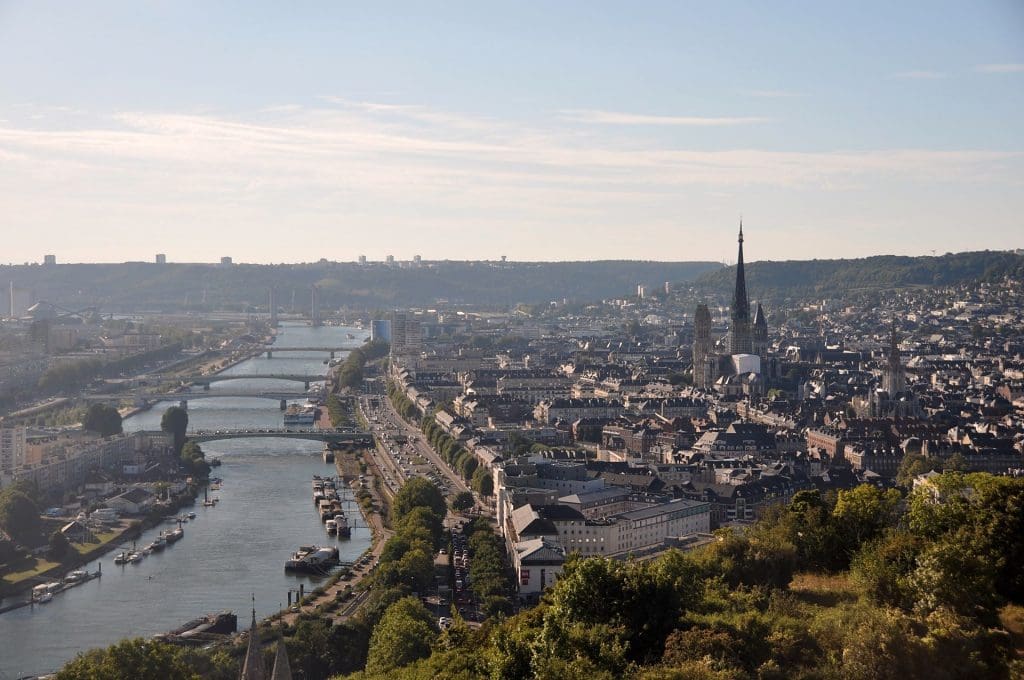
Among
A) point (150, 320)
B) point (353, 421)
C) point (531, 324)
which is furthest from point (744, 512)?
point (150, 320)

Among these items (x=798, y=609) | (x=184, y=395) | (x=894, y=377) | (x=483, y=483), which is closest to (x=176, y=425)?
(x=483, y=483)

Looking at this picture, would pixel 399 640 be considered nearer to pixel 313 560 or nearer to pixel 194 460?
pixel 313 560

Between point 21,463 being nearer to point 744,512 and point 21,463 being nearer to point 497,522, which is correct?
point 497,522

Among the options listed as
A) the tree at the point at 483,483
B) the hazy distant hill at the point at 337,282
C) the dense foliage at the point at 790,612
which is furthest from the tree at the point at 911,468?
the hazy distant hill at the point at 337,282

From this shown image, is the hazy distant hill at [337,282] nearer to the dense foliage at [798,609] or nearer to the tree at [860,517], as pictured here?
the tree at [860,517]

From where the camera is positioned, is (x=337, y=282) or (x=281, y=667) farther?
(x=337, y=282)

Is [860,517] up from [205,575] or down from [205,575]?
up
